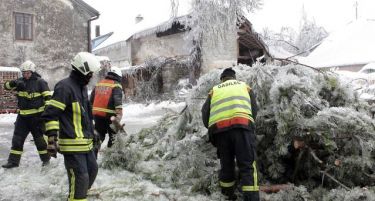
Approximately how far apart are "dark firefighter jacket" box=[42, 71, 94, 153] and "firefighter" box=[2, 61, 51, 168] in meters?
2.49

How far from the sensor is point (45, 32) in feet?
66.7

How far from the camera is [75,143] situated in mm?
4031

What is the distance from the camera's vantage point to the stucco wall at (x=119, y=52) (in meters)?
28.4

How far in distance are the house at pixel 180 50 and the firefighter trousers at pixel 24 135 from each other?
41.4ft

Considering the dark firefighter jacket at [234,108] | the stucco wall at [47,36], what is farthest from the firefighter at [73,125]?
the stucco wall at [47,36]

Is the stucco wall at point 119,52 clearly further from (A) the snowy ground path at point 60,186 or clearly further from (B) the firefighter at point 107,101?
(A) the snowy ground path at point 60,186

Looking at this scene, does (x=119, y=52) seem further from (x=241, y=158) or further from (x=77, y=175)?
(x=77, y=175)

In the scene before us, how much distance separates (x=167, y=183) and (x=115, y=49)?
25805 millimetres

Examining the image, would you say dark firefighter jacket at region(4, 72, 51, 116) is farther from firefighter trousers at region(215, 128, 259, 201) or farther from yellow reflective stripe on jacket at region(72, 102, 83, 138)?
firefighter trousers at region(215, 128, 259, 201)

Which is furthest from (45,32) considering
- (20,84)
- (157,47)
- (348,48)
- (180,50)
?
(348,48)

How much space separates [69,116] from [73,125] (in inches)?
3.9

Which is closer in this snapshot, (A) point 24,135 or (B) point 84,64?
(B) point 84,64

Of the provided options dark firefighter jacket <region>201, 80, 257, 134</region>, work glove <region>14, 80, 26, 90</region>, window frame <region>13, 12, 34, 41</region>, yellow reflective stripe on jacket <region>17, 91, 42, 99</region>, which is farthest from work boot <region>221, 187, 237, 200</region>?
window frame <region>13, 12, 34, 41</region>

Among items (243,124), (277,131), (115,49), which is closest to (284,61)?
(277,131)
